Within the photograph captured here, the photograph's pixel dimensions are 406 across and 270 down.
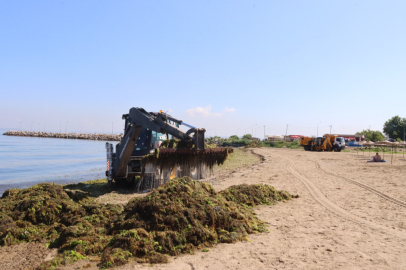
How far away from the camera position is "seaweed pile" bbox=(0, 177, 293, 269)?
5215 millimetres

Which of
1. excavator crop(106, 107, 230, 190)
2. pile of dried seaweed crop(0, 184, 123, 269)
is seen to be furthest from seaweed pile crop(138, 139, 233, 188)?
pile of dried seaweed crop(0, 184, 123, 269)

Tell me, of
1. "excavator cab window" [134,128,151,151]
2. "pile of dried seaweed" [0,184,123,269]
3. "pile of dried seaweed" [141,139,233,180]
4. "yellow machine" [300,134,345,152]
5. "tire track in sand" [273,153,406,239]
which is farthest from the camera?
"yellow machine" [300,134,345,152]

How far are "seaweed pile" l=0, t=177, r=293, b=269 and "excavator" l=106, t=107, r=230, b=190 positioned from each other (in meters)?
2.54

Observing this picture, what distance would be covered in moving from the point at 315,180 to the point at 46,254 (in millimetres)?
12511

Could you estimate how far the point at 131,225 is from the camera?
5.87 m

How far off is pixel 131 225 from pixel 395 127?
101 meters

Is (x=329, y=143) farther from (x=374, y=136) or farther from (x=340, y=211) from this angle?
(x=374, y=136)

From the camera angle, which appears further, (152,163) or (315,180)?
(315,180)

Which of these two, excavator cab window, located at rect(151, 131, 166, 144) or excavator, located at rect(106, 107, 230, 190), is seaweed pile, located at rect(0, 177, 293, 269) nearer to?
excavator, located at rect(106, 107, 230, 190)

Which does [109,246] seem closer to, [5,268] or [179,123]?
[5,268]

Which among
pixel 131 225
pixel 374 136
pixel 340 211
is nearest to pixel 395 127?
pixel 374 136

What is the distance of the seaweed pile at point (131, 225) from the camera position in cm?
521

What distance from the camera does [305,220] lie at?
24.5 ft

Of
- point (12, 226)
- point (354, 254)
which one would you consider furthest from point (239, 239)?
point (12, 226)
